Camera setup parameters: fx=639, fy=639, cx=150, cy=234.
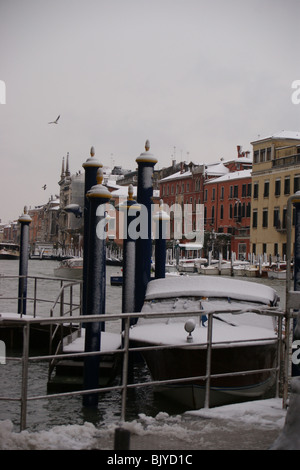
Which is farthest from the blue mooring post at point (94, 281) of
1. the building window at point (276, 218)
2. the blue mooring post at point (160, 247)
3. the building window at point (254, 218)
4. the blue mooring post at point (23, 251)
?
the building window at point (254, 218)

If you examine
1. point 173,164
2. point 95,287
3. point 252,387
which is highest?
point 173,164

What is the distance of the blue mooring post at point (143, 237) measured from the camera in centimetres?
1005

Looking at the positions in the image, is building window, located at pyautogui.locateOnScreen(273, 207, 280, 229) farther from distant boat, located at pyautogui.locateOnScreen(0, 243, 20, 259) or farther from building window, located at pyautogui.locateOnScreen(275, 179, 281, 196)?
distant boat, located at pyautogui.locateOnScreen(0, 243, 20, 259)

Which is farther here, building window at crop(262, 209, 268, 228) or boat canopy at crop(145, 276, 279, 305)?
building window at crop(262, 209, 268, 228)

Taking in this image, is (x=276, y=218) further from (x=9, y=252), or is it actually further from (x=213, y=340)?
(x=9, y=252)

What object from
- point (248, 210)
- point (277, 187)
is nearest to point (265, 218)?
point (277, 187)

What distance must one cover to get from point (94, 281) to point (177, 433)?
2933 millimetres

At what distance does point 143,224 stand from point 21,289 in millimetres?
4421

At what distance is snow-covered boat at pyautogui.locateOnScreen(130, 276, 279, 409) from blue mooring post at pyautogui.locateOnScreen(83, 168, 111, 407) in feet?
2.99

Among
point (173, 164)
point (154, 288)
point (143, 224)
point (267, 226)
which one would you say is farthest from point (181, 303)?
point (173, 164)

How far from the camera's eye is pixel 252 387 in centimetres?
812

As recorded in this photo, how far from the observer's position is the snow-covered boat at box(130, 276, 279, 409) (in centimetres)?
774

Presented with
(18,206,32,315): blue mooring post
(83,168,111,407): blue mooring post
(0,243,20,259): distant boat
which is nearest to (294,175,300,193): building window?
(18,206,32,315): blue mooring post
